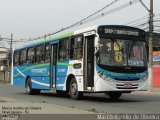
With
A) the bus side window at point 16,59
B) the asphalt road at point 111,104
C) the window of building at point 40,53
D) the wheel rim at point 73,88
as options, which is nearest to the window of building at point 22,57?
the bus side window at point 16,59

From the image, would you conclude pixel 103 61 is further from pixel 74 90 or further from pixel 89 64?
pixel 74 90

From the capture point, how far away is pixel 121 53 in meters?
19.5

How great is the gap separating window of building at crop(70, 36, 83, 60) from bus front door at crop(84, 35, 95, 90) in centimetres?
50

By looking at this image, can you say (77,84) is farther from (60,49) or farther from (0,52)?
(0,52)

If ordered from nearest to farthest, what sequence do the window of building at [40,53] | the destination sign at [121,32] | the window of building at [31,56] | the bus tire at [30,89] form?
the destination sign at [121,32] → the window of building at [40,53] → the window of building at [31,56] → the bus tire at [30,89]

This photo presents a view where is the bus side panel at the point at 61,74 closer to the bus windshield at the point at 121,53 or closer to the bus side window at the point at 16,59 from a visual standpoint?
the bus windshield at the point at 121,53

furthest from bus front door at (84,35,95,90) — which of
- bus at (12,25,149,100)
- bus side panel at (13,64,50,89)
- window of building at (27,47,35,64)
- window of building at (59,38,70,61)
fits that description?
window of building at (27,47,35,64)

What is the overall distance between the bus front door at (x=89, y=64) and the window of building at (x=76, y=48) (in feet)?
1.63

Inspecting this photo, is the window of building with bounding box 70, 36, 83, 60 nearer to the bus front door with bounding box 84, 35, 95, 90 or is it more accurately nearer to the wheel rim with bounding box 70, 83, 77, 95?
the bus front door with bounding box 84, 35, 95, 90

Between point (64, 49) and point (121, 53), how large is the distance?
12.8ft

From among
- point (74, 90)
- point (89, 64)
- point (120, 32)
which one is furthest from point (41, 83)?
point (120, 32)

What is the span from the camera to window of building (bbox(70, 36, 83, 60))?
20672 millimetres

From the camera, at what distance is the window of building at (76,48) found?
20672 millimetres

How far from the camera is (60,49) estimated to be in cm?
2306
